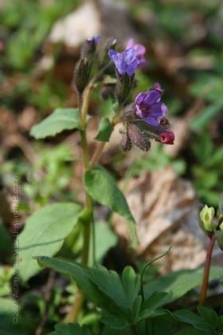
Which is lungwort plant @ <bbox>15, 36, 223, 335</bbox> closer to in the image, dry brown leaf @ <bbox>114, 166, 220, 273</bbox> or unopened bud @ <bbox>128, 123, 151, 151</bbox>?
unopened bud @ <bbox>128, 123, 151, 151</bbox>

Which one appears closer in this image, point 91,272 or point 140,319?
point 140,319

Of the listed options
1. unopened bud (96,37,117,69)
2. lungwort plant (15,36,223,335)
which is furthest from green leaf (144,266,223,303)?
unopened bud (96,37,117,69)

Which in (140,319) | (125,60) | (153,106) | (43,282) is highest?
(125,60)

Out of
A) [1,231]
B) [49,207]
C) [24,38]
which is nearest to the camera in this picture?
[49,207]

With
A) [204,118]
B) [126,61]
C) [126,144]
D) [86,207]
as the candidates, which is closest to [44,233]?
[86,207]

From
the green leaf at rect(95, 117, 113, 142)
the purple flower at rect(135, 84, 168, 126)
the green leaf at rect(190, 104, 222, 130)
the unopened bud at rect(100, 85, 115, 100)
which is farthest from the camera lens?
the green leaf at rect(190, 104, 222, 130)

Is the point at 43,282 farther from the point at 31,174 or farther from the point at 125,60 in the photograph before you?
the point at 125,60

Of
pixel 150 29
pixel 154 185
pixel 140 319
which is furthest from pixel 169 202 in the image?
pixel 150 29
